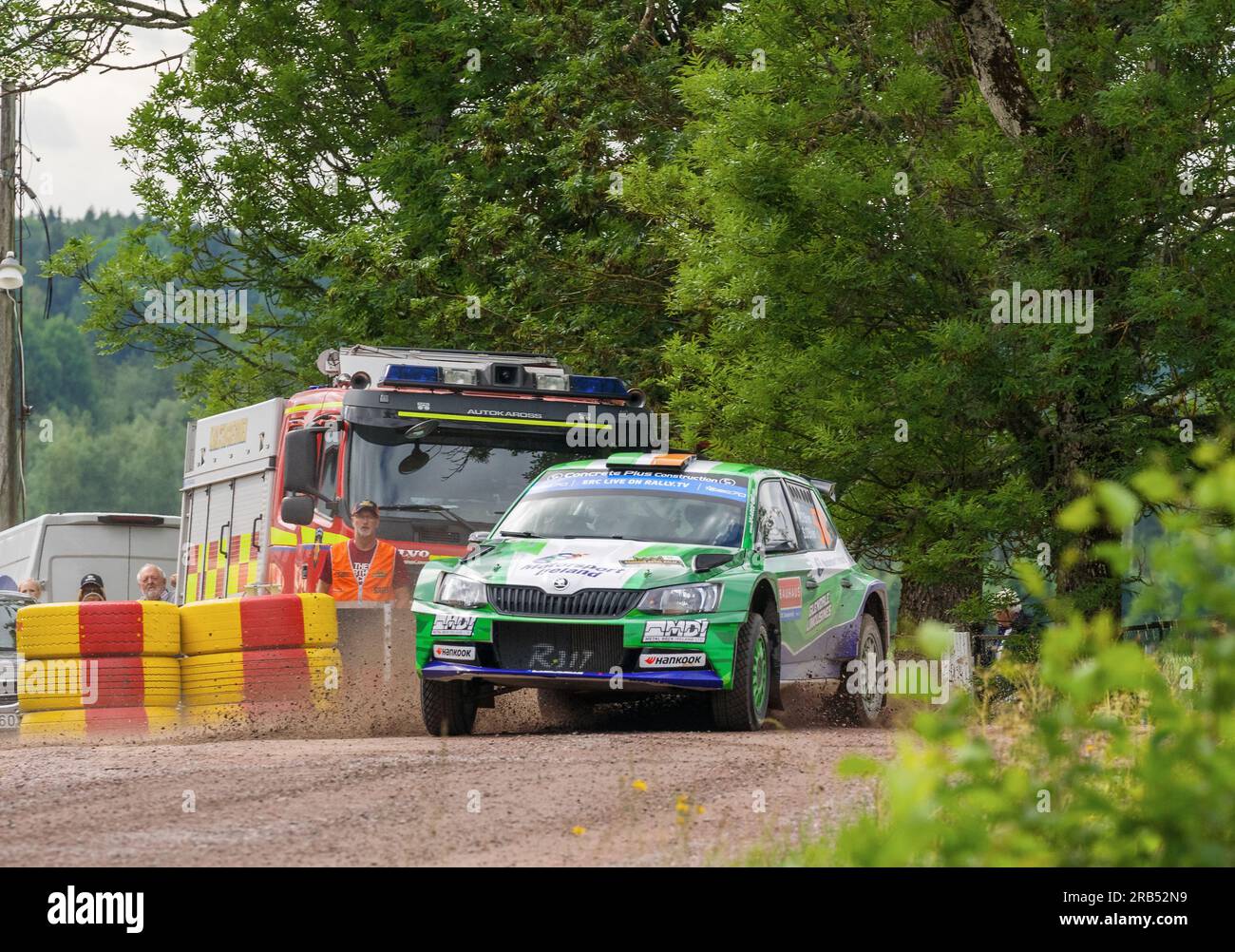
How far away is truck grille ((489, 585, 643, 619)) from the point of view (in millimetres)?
11586

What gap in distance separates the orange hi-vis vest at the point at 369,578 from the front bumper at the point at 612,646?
143 inches

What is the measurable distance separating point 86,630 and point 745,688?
5660 mm

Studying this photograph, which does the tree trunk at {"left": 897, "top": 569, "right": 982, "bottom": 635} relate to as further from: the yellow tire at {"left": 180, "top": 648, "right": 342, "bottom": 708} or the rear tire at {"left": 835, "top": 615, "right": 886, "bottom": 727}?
the yellow tire at {"left": 180, "top": 648, "right": 342, "bottom": 708}

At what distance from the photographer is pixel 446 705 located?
12047 millimetres

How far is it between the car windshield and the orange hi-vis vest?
2.31 m

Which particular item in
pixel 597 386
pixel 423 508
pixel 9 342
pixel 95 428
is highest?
pixel 95 428

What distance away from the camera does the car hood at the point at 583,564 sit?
1168 centimetres

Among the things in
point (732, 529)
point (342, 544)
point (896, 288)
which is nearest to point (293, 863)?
point (732, 529)

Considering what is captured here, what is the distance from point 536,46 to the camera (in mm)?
23750

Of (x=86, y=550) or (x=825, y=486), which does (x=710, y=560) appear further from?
(x=86, y=550)

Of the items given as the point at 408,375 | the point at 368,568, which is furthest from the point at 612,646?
the point at 408,375

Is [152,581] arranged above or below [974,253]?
below
